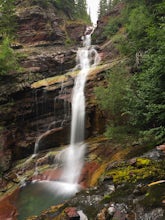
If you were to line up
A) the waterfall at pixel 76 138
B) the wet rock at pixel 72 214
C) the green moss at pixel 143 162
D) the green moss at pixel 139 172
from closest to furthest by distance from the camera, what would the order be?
1. the wet rock at pixel 72 214
2. the green moss at pixel 139 172
3. the green moss at pixel 143 162
4. the waterfall at pixel 76 138

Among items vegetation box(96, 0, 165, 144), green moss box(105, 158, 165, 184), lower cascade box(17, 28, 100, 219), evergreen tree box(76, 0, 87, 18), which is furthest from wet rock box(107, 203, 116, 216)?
evergreen tree box(76, 0, 87, 18)

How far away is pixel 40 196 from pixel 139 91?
29.7ft

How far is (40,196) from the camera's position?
16609 millimetres

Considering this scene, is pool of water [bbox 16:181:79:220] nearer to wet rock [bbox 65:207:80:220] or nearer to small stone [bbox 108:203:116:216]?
wet rock [bbox 65:207:80:220]

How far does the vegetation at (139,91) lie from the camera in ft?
42.3

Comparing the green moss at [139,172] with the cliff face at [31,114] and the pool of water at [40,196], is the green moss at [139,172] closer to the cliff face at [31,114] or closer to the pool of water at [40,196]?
the pool of water at [40,196]

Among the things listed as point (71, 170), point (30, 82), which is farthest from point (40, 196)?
point (30, 82)

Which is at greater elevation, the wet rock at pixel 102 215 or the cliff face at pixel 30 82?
the cliff face at pixel 30 82

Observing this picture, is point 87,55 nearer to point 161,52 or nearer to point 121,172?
point 161,52

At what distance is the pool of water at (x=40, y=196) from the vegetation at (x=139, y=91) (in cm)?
457

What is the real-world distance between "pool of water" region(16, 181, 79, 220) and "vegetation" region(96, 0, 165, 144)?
4565 mm

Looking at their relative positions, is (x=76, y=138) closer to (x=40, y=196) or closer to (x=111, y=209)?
(x=40, y=196)

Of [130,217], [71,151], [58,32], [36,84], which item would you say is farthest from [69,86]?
[58,32]

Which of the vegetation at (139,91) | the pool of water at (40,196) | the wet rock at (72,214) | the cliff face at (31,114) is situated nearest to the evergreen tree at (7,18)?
the cliff face at (31,114)
